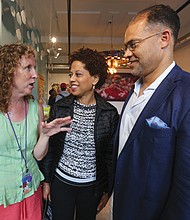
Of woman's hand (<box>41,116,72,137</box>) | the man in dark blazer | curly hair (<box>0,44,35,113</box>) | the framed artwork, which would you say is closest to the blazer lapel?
the man in dark blazer

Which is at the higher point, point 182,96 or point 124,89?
point 124,89

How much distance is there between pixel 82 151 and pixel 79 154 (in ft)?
0.10

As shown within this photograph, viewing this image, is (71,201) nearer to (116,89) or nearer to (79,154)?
(79,154)

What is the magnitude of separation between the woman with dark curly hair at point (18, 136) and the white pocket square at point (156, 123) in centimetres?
50

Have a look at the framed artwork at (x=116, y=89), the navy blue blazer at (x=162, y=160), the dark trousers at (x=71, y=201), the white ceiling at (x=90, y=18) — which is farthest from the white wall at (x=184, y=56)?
the navy blue blazer at (x=162, y=160)

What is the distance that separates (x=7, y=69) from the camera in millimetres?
1186

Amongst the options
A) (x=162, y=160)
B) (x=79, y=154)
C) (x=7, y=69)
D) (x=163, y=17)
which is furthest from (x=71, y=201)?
(x=163, y=17)

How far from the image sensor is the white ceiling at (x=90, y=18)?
422cm

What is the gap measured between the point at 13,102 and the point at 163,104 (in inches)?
36.3

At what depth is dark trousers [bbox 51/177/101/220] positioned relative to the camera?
1515 millimetres

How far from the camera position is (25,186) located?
1229 mm

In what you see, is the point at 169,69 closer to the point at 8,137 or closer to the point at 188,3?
the point at 8,137

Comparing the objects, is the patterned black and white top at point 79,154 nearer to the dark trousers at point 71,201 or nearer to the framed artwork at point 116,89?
the dark trousers at point 71,201

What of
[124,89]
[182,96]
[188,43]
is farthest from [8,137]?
[124,89]
